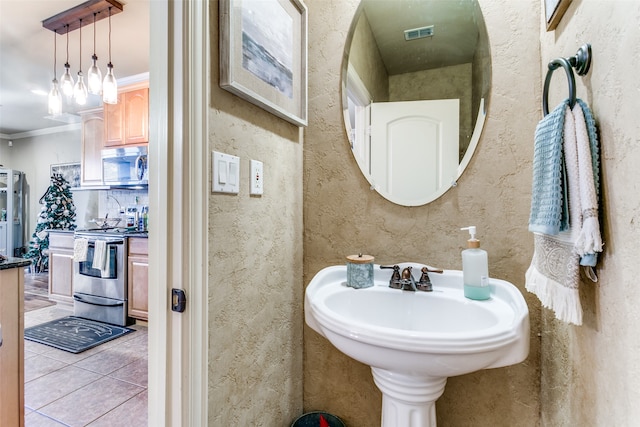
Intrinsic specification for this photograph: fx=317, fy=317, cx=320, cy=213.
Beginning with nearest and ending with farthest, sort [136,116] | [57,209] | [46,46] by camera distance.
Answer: [46,46] < [136,116] < [57,209]

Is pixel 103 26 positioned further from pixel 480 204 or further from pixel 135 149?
pixel 480 204

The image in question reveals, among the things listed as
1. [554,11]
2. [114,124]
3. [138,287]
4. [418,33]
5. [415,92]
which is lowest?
A: [138,287]

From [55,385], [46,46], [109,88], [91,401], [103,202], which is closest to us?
[91,401]

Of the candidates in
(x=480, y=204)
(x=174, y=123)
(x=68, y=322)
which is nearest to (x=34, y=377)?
(x=68, y=322)

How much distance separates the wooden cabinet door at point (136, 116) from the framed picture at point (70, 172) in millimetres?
2430

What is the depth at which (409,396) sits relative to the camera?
0.95m

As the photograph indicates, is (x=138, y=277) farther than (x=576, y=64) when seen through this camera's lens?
Yes

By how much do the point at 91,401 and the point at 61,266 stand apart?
87.4 inches

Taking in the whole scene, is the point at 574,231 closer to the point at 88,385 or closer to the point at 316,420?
the point at 316,420

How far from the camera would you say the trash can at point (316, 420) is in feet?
4.25

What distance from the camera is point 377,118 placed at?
1310 mm

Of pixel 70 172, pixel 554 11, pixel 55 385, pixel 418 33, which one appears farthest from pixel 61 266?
pixel 554 11

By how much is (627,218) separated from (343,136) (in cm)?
94

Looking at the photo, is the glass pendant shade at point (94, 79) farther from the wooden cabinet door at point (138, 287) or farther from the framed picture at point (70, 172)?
the framed picture at point (70, 172)
